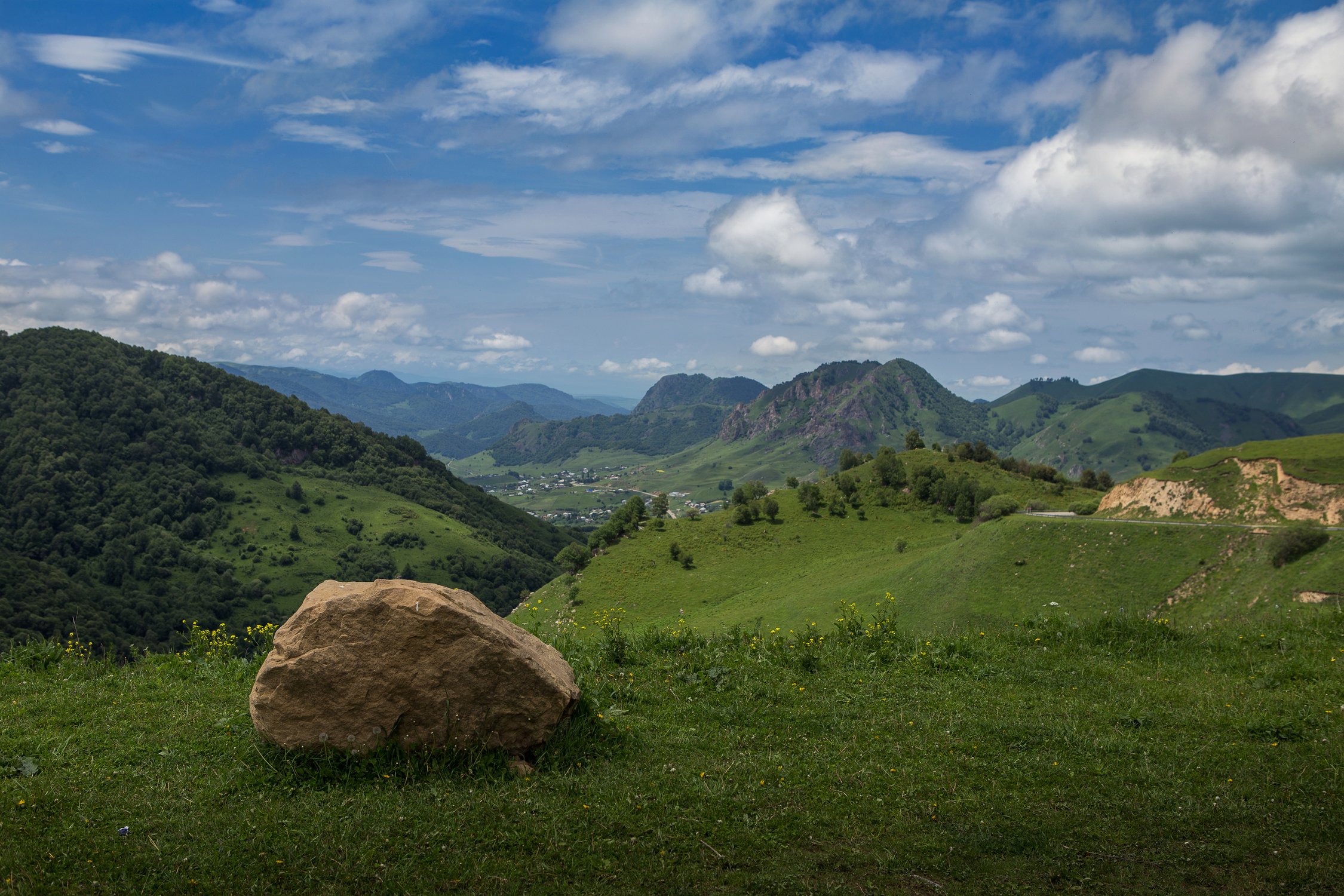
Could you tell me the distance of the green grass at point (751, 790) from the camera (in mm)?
7457

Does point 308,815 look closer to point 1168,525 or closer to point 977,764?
point 977,764

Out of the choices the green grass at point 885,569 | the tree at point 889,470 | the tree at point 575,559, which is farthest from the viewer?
the tree at point 889,470

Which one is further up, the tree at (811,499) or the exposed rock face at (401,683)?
the exposed rock face at (401,683)

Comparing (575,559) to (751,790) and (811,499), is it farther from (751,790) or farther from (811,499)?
(751,790)

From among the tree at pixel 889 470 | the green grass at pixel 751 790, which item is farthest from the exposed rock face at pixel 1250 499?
the green grass at pixel 751 790

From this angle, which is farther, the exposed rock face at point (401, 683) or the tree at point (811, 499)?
the tree at point (811, 499)

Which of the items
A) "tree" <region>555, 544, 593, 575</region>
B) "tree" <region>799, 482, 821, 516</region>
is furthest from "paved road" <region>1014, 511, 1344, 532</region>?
"tree" <region>555, 544, 593, 575</region>

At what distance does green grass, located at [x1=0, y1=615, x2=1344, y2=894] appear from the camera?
7.46 m

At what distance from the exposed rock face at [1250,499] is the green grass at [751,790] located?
70.1m

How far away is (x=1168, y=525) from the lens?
2650 inches

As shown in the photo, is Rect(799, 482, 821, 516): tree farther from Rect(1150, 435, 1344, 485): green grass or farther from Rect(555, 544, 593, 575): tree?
Rect(1150, 435, 1344, 485): green grass

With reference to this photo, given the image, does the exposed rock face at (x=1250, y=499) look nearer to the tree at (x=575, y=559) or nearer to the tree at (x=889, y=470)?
the tree at (x=889, y=470)

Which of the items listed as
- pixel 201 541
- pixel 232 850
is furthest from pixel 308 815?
pixel 201 541

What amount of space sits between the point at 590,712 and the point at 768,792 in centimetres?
304
